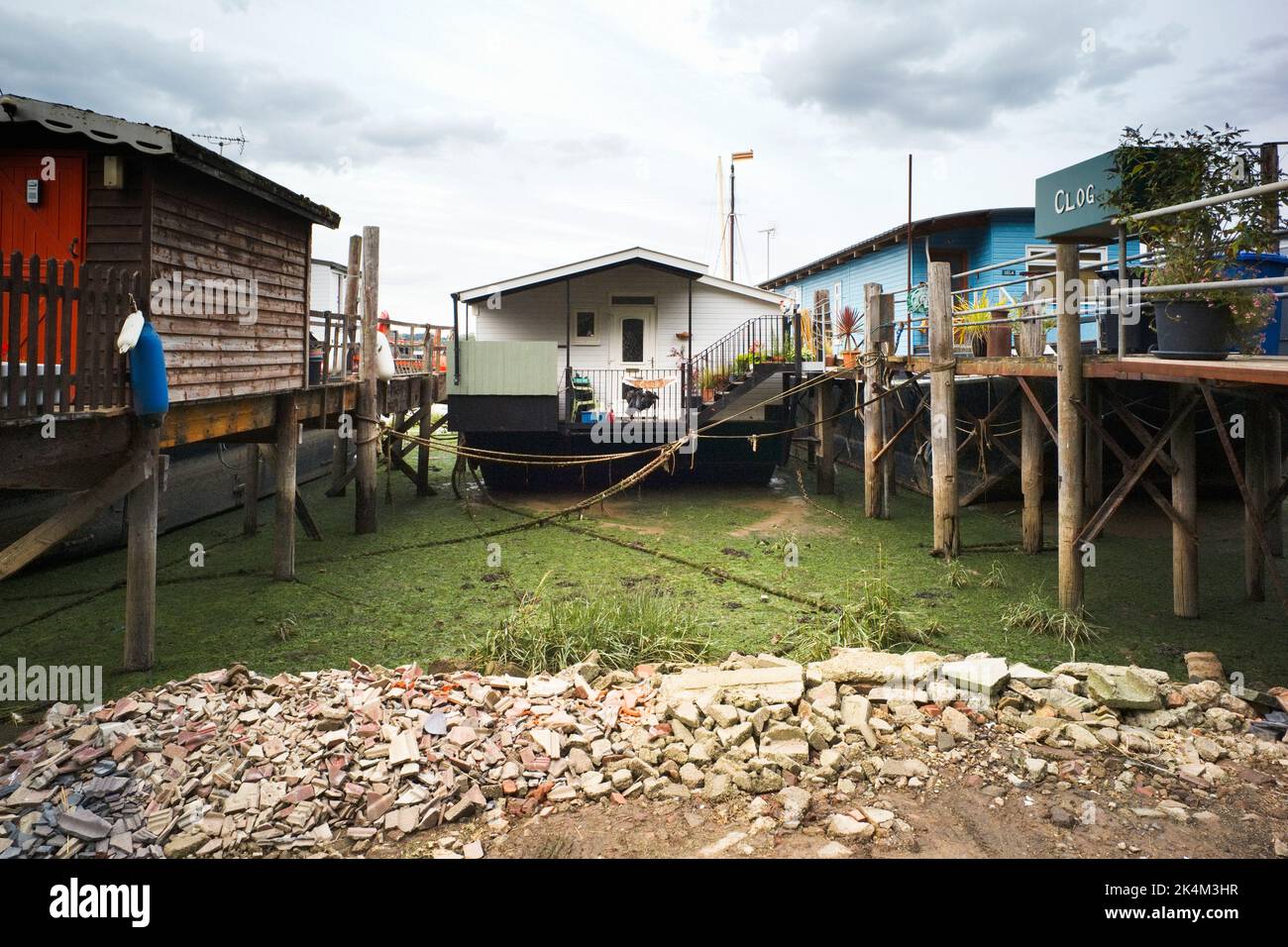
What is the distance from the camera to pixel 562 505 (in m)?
18.6

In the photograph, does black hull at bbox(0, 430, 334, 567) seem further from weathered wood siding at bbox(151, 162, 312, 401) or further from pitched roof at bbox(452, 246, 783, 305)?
pitched roof at bbox(452, 246, 783, 305)

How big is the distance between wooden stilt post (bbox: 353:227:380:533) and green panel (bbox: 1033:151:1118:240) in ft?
34.9

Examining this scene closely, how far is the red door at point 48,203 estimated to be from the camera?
8797 mm

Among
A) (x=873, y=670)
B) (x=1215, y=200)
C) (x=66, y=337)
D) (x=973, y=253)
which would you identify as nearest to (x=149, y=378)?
(x=66, y=337)

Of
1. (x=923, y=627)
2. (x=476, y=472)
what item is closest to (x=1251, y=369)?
(x=923, y=627)

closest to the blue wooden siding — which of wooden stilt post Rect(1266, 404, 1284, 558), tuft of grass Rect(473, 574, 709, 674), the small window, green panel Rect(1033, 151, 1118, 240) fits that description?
wooden stilt post Rect(1266, 404, 1284, 558)

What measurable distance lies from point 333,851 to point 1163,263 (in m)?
8.76

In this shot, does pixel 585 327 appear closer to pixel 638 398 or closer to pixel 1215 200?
pixel 638 398

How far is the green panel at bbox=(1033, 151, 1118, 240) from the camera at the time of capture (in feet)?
28.8

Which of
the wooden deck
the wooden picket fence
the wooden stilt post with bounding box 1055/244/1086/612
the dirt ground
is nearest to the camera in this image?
the dirt ground

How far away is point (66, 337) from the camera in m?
7.29
